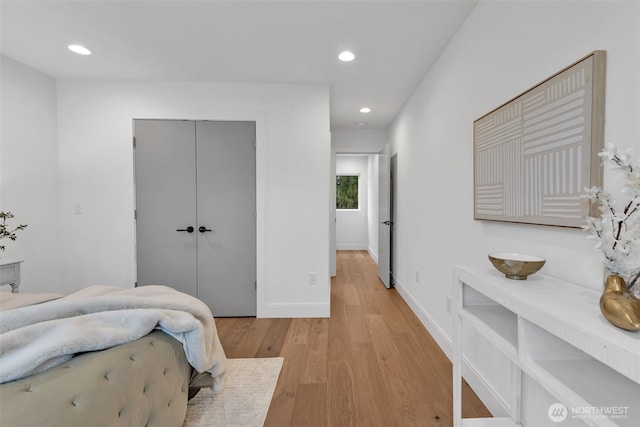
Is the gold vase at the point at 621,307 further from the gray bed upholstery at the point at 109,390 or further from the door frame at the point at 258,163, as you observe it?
the door frame at the point at 258,163

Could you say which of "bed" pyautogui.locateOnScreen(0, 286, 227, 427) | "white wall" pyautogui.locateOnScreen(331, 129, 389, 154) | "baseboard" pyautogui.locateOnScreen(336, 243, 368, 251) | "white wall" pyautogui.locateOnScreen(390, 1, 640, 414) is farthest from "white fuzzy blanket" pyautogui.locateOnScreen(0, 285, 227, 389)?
"baseboard" pyautogui.locateOnScreen(336, 243, 368, 251)

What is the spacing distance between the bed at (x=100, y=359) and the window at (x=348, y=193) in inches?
236

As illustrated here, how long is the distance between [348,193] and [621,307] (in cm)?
670

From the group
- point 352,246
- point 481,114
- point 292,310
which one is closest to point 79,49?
point 292,310

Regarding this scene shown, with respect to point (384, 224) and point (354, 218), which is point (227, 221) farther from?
point (354, 218)

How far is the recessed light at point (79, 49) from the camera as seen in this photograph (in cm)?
223

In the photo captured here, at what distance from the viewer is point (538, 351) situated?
880 millimetres

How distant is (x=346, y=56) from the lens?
2.34 metres

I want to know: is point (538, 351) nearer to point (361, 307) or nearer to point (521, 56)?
point (521, 56)

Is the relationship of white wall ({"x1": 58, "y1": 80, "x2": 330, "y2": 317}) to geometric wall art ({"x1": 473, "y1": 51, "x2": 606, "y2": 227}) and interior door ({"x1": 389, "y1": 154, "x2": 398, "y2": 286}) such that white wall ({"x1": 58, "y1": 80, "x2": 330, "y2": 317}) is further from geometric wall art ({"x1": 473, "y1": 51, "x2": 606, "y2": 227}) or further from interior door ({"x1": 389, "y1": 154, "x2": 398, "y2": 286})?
geometric wall art ({"x1": 473, "y1": 51, "x2": 606, "y2": 227})

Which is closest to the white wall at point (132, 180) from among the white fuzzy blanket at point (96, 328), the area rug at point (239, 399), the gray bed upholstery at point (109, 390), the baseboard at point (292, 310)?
the baseboard at point (292, 310)

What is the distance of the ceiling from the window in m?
4.40

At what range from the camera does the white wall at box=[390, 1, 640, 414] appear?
91 cm

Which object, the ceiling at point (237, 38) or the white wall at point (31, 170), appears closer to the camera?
the ceiling at point (237, 38)
